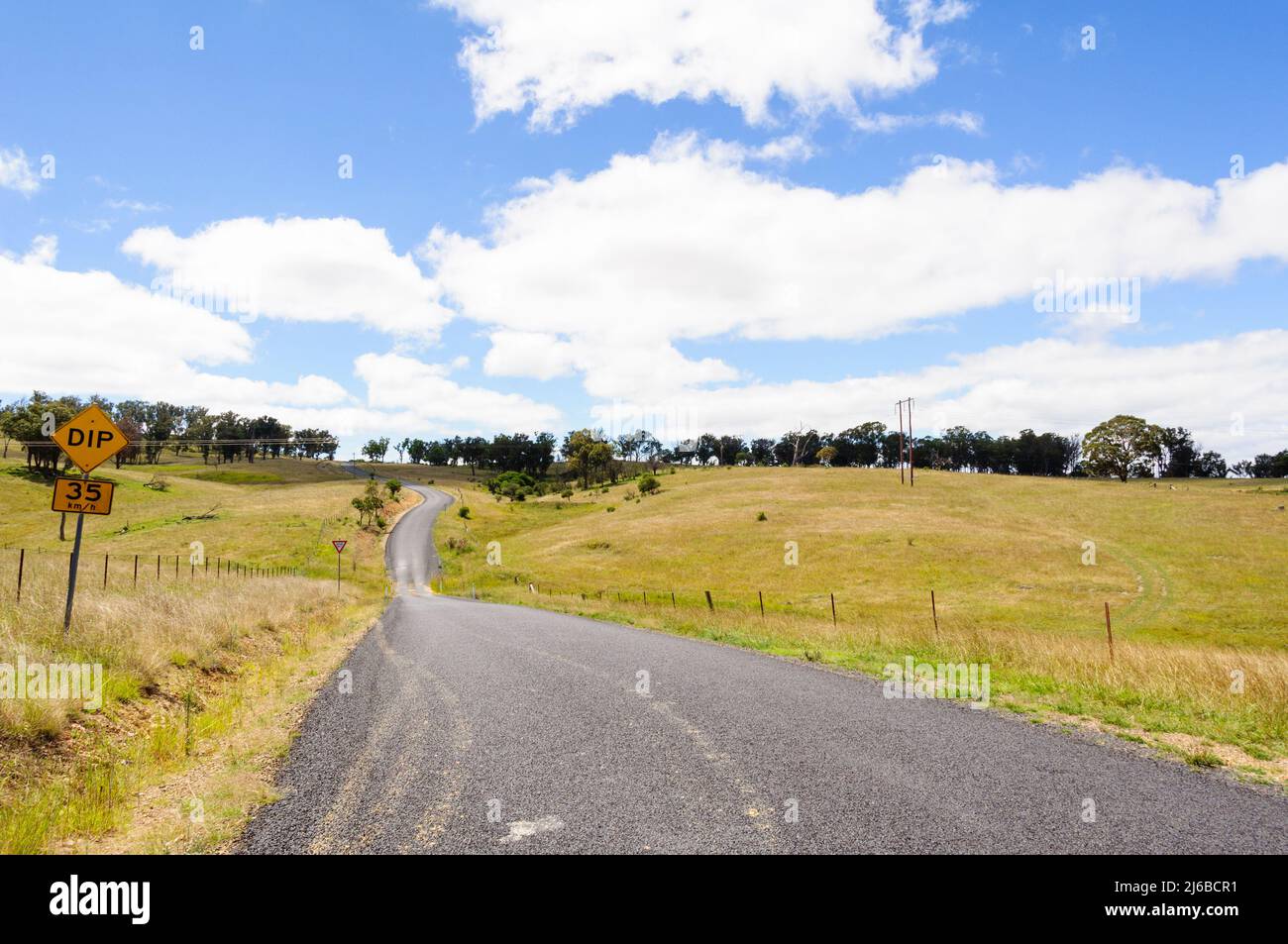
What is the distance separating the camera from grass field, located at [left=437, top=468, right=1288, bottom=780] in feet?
35.1

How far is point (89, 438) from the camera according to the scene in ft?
34.9

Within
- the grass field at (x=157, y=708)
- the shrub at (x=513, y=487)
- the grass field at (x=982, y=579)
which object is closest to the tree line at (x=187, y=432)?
the shrub at (x=513, y=487)

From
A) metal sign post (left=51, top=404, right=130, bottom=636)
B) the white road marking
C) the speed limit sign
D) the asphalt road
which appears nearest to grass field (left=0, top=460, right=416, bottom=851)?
the asphalt road

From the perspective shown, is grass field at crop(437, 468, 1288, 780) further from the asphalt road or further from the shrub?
the shrub

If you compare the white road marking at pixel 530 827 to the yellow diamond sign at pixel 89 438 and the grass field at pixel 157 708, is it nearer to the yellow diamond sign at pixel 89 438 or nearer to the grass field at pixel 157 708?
the grass field at pixel 157 708

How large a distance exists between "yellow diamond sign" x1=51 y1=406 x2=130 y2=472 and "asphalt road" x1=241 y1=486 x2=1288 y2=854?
5550 millimetres

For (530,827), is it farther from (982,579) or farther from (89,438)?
(982,579)

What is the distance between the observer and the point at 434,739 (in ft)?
25.2

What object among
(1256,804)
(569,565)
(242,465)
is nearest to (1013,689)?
(1256,804)

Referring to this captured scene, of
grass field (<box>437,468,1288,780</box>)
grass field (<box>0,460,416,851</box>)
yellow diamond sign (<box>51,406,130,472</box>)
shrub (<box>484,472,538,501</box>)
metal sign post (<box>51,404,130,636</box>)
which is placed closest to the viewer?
grass field (<box>0,460,416,851</box>)

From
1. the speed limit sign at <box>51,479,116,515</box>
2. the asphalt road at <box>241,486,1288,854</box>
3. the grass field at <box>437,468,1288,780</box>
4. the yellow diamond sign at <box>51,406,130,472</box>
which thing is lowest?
the grass field at <box>437,468,1288,780</box>

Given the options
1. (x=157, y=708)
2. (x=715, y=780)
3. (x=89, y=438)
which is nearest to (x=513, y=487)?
(x=89, y=438)

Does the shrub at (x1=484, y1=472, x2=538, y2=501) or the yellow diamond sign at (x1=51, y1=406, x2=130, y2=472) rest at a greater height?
the yellow diamond sign at (x1=51, y1=406, x2=130, y2=472)
